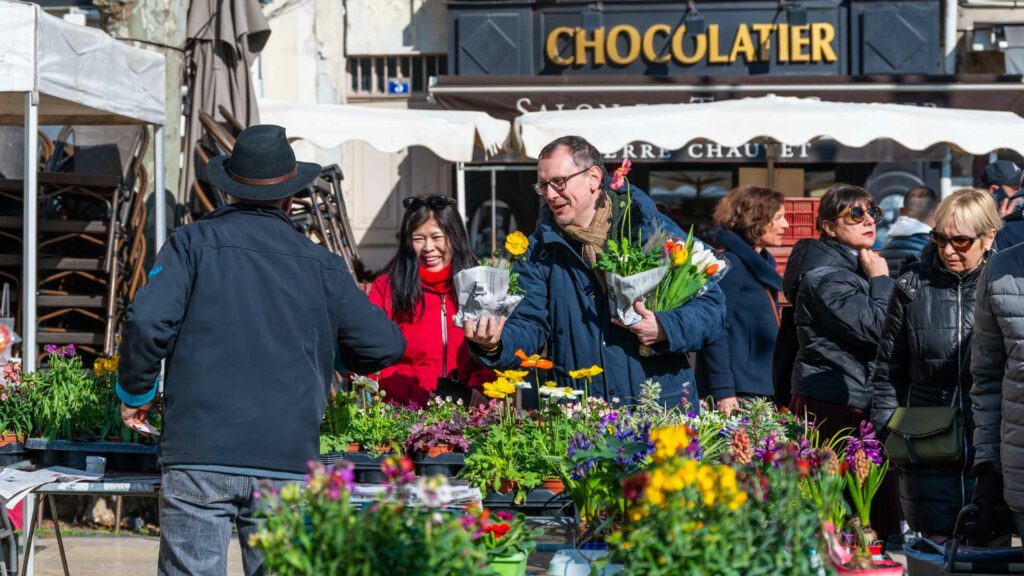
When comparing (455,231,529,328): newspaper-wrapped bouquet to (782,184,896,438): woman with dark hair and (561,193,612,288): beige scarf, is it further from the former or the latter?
(782,184,896,438): woman with dark hair

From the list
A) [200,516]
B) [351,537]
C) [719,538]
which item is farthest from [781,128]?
[351,537]

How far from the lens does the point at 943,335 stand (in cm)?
454

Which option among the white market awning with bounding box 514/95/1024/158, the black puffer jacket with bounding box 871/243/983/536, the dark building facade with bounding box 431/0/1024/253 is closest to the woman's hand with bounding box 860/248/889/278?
the black puffer jacket with bounding box 871/243/983/536

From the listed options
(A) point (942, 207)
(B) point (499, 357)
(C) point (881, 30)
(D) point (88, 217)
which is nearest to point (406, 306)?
(B) point (499, 357)

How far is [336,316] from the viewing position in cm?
369

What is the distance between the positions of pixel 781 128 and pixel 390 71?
20.2ft

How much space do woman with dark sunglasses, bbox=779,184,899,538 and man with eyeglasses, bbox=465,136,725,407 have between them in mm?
1206

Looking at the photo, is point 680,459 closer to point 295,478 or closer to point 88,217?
point 295,478

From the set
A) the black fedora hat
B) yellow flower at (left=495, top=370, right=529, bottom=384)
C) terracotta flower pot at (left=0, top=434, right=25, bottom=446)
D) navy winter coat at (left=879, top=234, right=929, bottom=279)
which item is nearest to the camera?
the black fedora hat

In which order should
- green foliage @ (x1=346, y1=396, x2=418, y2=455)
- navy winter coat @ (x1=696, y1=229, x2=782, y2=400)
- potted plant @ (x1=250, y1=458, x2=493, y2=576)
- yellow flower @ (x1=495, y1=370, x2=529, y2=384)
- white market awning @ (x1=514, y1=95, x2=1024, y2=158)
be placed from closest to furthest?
potted plant @ (x1=250, y1=458, x2=493, y2=576), yellow flower @ (x1=495, y1=370, x2=529, y2=384), green foliage @ (x1=346, y1=396, x2=418, y2=455), navy winter coat @ (x1=696, y1=229, x2=782, y2=400), white market awning @ (x1=514, y1=95, x2=1024, y2=158)

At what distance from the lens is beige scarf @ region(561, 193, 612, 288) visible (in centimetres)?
430

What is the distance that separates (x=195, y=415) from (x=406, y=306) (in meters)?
1.81

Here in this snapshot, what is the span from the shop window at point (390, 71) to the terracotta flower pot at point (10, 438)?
9251 mm

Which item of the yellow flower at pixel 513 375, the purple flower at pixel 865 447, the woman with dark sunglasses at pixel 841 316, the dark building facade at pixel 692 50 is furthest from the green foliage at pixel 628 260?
the dark building facade at pixel 692 50
